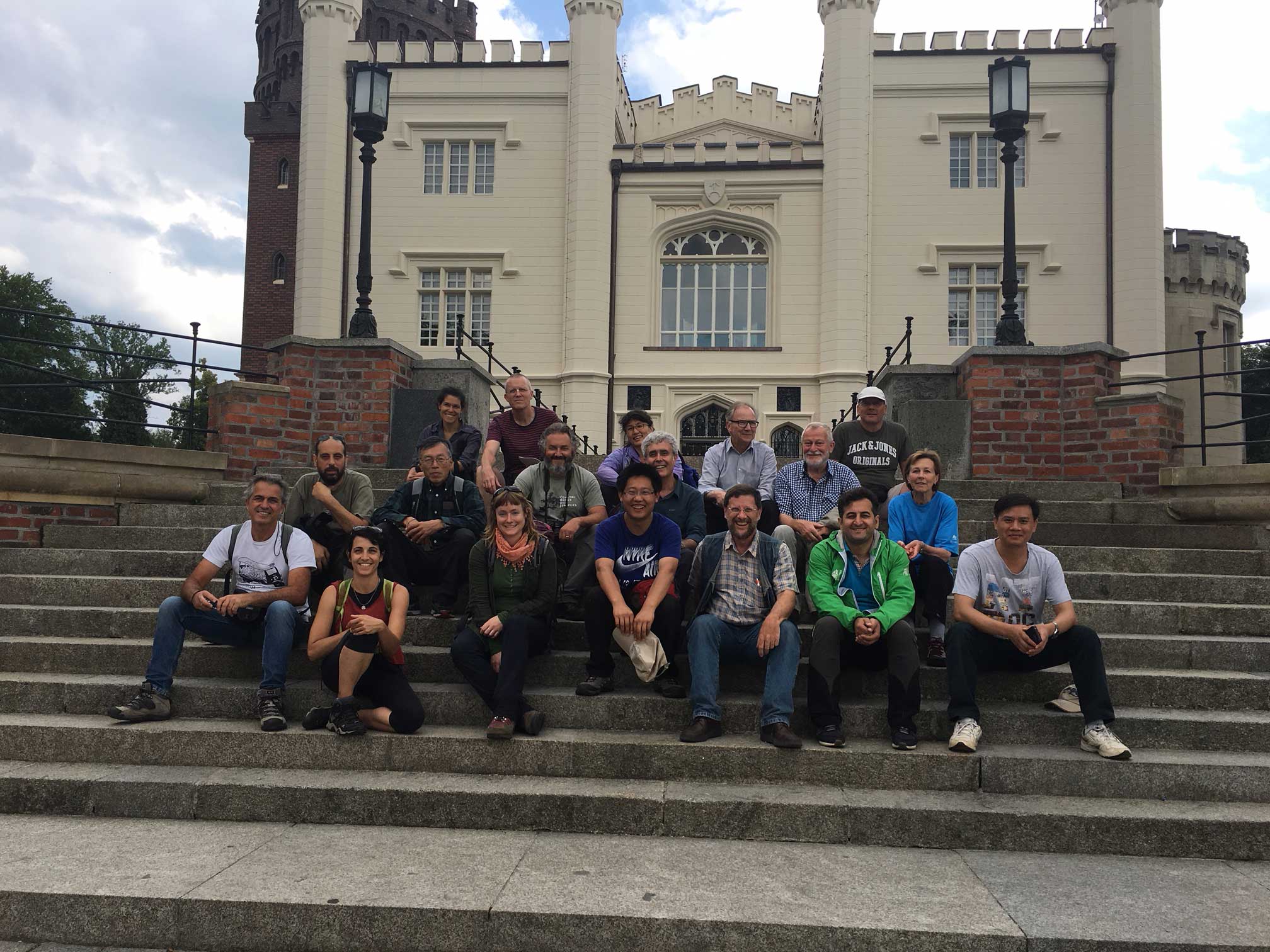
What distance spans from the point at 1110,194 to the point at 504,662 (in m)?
21.4

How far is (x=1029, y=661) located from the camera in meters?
4.70

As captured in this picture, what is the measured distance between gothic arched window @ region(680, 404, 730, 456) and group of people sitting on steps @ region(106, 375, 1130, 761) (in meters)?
16.0

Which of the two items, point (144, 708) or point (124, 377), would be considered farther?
point (124, 377)

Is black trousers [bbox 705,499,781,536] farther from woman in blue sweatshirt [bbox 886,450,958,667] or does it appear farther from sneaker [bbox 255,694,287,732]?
sneaker [bbox 255,694,287,732]

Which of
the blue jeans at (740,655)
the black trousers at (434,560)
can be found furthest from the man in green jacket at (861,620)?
the black trousers at (434,560)

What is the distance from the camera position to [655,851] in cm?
387

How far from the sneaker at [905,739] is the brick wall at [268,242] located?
26.0m

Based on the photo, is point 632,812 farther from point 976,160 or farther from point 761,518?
point 976,160

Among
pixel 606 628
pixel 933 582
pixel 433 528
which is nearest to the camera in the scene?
pixel 606 628

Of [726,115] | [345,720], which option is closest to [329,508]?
[345,720]

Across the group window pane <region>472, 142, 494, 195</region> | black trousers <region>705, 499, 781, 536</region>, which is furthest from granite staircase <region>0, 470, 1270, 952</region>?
window pane <region>472, 142, 494, 195</region>

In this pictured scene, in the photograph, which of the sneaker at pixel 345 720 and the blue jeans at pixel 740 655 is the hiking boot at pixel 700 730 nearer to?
the blue jeans at pixel 740 655

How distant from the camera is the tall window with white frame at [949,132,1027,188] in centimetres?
2150

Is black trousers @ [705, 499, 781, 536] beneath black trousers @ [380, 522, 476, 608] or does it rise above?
above
